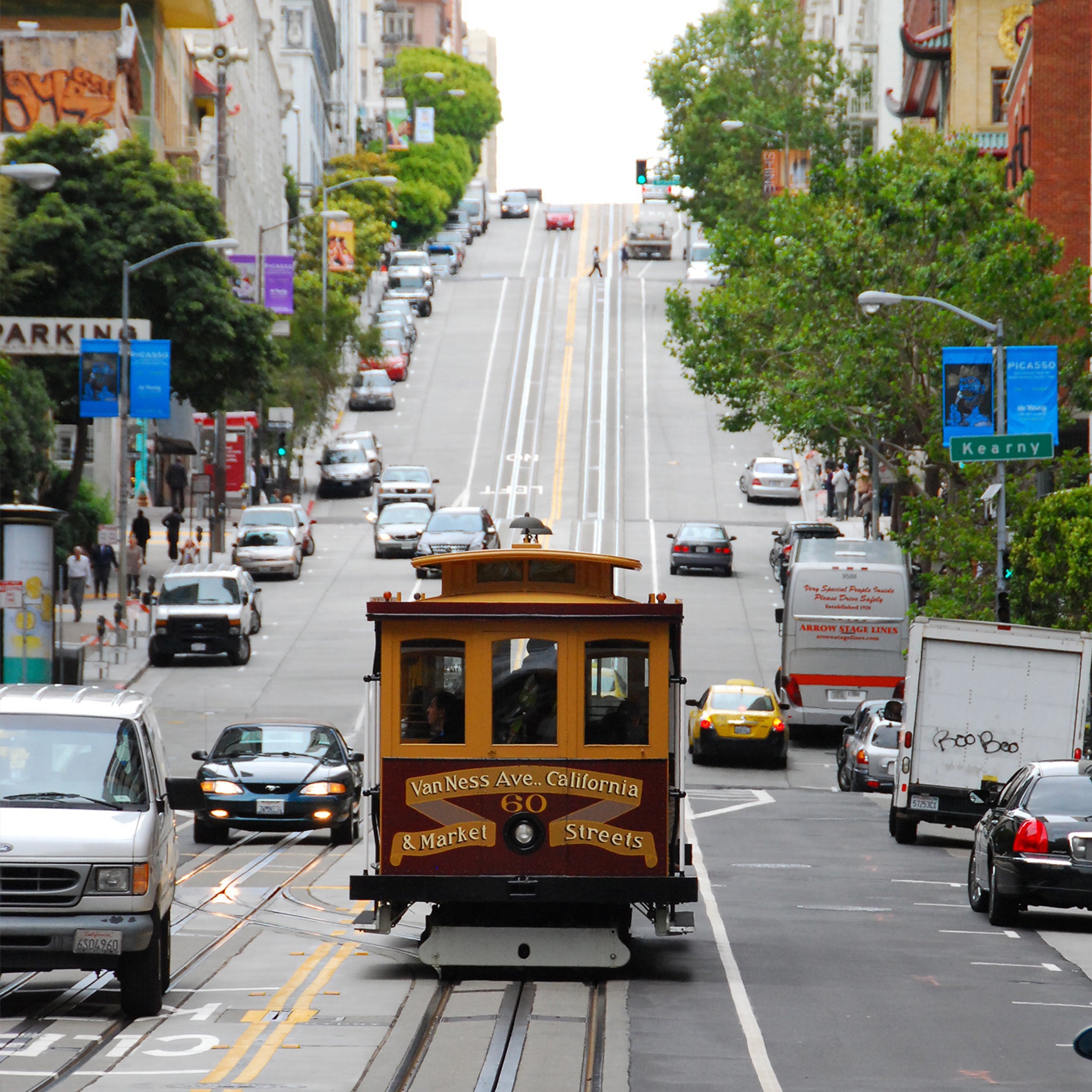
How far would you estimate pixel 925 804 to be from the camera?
24828 millimetres

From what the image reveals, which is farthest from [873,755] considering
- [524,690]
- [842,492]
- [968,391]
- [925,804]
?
[842,492]

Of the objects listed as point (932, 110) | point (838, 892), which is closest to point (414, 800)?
point (838, 892)

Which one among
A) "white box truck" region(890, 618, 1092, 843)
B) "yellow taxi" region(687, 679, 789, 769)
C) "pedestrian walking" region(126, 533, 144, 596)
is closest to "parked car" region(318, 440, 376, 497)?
"pedestrian walking" region(126, 533, 144, 596)

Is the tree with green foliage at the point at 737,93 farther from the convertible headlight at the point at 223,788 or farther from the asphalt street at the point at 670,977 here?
the convertible headlight at the point at 223,788

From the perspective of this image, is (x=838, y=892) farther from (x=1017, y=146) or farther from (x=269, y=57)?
(x=269, y=57)

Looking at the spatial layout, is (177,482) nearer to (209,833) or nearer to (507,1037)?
(209,833)

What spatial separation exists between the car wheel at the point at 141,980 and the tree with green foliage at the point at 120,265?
3513 cm

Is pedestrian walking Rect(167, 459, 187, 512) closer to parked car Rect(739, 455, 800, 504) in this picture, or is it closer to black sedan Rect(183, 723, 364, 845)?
parked car Rect(739, 455, 800, 504)

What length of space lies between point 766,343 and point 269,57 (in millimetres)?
57126

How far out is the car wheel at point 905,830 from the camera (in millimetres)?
25203

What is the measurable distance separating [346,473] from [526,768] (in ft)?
186

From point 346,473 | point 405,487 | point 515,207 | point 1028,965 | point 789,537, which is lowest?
point 1028,965

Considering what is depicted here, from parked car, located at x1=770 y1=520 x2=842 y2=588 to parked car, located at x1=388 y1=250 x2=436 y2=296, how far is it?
174ft

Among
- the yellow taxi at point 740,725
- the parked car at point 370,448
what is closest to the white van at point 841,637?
the yellow taxi at point 740,725
